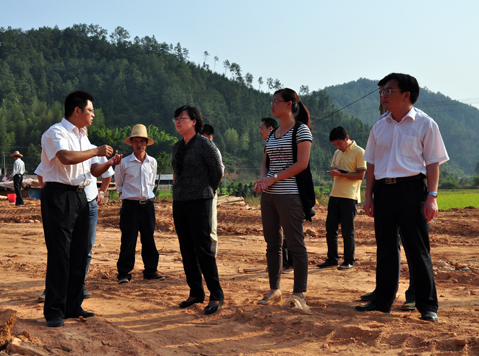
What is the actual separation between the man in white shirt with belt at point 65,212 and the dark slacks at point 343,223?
3.96 metres

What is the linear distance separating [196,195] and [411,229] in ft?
7.04

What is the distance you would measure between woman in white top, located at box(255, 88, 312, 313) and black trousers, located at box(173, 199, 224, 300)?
1.90 ft

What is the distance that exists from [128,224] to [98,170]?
5.89 feet

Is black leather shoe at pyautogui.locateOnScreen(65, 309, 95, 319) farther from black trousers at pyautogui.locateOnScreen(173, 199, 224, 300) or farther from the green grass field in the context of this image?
the green grass field

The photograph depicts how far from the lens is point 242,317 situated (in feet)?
14.8

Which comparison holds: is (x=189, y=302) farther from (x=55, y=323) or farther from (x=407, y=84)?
(x=407, y=84)

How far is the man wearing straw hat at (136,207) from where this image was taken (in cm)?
643

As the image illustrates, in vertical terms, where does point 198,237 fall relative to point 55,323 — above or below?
above

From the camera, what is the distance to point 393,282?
4.54 metres

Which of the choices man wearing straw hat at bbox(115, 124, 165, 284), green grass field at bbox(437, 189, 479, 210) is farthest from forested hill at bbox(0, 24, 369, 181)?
man wearing straw hat at bbox(115, 124, 165, 284)

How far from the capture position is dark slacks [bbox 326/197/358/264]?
6.98m

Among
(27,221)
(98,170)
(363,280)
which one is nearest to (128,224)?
(98,170)

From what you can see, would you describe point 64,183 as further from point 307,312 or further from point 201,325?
point 307,312

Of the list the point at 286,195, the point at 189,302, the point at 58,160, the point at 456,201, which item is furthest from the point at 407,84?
the point at 456,201
